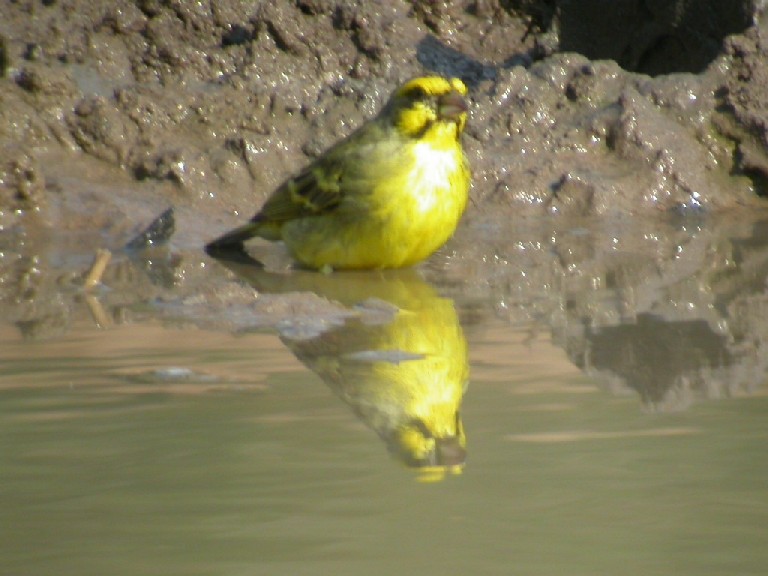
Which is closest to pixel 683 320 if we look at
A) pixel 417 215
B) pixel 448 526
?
pixel 417 215

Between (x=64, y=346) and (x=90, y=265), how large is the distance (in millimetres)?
1842

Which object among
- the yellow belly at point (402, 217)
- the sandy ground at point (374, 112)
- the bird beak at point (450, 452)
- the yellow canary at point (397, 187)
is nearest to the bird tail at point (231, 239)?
the sandy ground at point (374, 112)

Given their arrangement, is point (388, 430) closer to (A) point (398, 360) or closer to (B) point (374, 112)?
(A) point (398, 360)

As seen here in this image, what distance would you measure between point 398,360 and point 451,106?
7.24 ft

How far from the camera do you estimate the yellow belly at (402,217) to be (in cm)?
613

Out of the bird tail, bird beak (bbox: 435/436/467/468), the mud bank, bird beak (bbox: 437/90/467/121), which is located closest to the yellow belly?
bird beak (bbox: 437/90/467/121)

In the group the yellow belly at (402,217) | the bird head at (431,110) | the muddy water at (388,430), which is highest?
the bird head at (431,110)

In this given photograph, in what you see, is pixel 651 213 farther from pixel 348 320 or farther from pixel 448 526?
pixel 448 526

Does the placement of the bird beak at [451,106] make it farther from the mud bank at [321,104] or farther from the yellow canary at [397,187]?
the mud bank at [321,104]

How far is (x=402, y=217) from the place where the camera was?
20.1 ft

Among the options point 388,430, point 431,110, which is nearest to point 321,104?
point 431,110

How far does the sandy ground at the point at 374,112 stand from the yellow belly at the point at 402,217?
0.41 m

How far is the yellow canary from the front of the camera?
6.14m

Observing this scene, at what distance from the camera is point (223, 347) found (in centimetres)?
454
